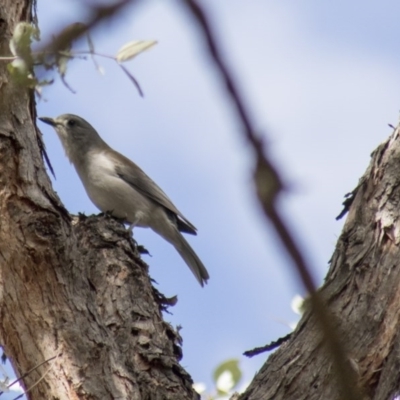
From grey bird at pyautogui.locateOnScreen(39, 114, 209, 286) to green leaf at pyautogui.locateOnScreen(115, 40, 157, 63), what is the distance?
595cm

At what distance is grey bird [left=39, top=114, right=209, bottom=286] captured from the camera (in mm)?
8609

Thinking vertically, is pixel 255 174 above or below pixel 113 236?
below

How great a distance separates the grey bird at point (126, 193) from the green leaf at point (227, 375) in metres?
3.97

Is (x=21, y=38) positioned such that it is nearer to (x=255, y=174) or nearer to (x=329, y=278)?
(x=255, y=174)

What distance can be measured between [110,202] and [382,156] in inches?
195

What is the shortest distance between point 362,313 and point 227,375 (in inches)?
43.8

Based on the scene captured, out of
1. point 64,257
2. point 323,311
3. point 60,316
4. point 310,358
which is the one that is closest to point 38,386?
point 60,316

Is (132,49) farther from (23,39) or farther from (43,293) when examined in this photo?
(43,293)

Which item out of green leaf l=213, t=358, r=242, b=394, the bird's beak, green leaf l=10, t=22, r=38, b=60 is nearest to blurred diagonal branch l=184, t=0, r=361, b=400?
green leaf l=10, t=22, r=38, b=60

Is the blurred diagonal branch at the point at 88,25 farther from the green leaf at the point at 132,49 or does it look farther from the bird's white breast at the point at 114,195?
the bird's white breast at the point at 114,195

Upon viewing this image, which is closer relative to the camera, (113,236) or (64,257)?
(64,257)

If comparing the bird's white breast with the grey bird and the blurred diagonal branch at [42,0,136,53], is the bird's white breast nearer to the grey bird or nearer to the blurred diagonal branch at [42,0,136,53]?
the grey bird

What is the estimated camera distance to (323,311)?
859 millimetres

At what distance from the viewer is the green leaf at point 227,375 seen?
4.37 m
